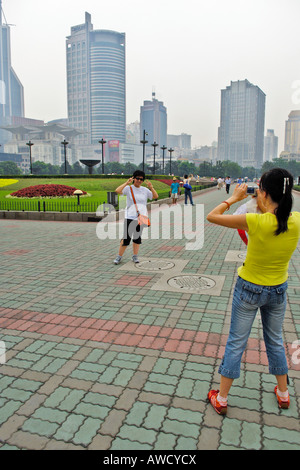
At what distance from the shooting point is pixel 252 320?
8.56 ft

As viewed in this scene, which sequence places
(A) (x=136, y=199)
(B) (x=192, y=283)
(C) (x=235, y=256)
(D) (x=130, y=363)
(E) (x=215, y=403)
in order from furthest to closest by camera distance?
(C) (x=235, y=256), (A) (x=136, y=199), (B) (x=192, y=283), (D) (x=130, y=363), (E) (x=215, y=403)

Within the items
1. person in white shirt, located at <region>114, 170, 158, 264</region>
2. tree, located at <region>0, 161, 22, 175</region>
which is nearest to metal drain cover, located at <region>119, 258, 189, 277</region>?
person in white shirt, located at <region>114, 170, 158, 264</region>

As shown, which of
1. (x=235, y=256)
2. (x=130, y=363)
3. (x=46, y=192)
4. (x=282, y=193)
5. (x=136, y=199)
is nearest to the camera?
(x=282, y=193)

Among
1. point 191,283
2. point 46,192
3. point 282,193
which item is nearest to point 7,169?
point 46,192

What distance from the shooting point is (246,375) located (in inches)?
130

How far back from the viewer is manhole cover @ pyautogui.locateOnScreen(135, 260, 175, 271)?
7.00 metres

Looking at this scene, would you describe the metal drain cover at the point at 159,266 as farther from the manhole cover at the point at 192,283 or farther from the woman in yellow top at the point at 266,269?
the woman in yellow top at the point at 266,269

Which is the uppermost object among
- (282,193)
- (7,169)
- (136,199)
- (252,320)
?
(7,169)

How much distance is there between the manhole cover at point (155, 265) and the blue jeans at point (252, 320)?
4274 mm

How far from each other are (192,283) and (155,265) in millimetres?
1370

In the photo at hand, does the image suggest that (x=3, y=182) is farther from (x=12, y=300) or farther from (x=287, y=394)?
(x=287, y=394)

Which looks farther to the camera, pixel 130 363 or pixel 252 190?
pixel 130 363

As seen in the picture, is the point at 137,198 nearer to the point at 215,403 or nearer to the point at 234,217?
the point at 234,217

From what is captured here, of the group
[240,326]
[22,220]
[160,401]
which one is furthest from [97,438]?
[22,220]
